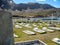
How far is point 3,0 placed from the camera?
243cm

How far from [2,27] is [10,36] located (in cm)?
23

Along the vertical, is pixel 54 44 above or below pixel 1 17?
below

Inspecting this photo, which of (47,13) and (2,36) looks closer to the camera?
(2,36)

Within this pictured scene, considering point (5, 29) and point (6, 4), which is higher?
point (6, 4)

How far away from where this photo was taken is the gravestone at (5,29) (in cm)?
248

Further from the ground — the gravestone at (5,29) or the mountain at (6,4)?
the mountain at (6,4)

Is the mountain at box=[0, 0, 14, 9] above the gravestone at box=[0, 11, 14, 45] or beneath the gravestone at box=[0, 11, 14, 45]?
above

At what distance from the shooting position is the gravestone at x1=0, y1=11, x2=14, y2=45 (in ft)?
8.13

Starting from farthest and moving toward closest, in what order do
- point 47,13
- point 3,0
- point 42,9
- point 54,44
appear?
point 42,9 → point 47,13 → point 54,44 → point 3,0

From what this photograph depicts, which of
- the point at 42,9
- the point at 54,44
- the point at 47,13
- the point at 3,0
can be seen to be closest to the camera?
the point at 3,0

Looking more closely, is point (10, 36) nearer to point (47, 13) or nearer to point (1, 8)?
point (1, 8)

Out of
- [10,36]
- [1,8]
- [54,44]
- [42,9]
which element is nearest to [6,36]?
[10,36]

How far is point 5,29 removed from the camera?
98.8 inches

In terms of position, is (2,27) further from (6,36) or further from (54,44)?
(54,44)
